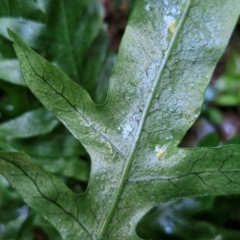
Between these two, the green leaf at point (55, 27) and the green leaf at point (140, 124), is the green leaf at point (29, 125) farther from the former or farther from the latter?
the green leaf at point (140, 124)

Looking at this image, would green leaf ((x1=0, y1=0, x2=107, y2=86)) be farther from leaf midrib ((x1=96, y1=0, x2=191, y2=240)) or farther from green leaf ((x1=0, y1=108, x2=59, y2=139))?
leaf midrib ((x1=96, y1=0, x2=191, y2=240))

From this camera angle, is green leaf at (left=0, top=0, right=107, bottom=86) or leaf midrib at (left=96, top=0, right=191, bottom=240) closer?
leaf midrib at (left=96, top=0, right=191, bottom=240)

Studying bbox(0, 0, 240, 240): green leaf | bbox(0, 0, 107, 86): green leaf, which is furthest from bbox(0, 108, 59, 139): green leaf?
bbox(0, 0, 240, 240): green leaf

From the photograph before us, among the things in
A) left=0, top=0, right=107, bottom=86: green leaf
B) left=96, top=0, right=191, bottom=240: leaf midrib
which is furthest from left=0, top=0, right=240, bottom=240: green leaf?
left=0, top=0, right=107, bottom=86: green leaf

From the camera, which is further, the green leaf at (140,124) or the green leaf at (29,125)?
→ the green leaf at (29,125)

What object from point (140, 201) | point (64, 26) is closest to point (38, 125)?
point (64, 26)

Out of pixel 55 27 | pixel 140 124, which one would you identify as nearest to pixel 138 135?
pixel 140 124

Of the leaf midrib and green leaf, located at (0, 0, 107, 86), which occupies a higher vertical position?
green leaf, located at (0, 0, 107, 86)

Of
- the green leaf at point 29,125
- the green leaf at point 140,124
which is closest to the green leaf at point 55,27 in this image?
the green leaf at point 29,125

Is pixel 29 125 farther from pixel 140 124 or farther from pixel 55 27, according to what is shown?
pixel 140 124
